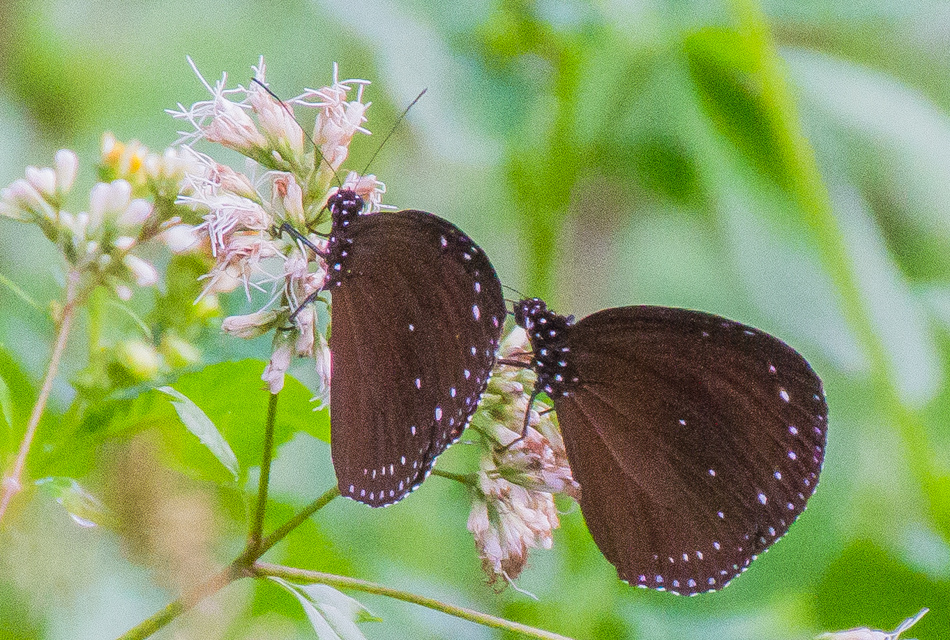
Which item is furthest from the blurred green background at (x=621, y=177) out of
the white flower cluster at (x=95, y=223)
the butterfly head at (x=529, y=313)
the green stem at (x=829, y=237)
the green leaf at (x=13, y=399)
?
the butterfly head at (x=529, y=313)

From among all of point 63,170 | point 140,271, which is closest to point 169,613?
point 140,271

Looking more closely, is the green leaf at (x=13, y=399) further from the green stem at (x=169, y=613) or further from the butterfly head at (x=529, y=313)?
the butterfly head at (x=529, y=313)

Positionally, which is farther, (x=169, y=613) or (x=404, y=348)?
(x=404, y=348)

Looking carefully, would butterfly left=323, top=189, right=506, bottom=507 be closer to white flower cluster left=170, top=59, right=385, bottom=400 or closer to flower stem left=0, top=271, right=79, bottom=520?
white flower cluster left=170, top=59, right=385, bottom=400

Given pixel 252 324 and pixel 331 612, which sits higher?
pixel 252 324

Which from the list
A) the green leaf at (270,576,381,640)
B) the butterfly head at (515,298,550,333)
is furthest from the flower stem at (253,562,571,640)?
the butterfly head at (515,298,550,333)

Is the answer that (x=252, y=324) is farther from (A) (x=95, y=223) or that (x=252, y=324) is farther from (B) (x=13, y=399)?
(B) (x=13, y=399)
